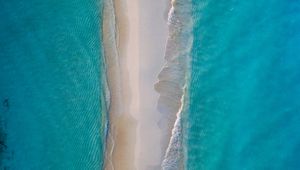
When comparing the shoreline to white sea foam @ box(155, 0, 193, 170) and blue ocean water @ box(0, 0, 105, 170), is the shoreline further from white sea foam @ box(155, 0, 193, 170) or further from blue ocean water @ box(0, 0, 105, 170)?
white sea foam @ box(155, 0, 193, 170)

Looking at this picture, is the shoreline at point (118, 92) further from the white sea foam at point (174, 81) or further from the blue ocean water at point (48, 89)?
the white sea foam at point (174, 81)

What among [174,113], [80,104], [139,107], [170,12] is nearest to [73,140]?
[80,104]

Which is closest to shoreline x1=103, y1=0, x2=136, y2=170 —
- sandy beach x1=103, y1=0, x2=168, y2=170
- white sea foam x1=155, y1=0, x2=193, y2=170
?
sandy beach x1=103, y1=0, x2=168, y2=170

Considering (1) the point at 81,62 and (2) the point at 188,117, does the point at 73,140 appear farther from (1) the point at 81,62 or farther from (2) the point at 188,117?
(2) the point at 188,117

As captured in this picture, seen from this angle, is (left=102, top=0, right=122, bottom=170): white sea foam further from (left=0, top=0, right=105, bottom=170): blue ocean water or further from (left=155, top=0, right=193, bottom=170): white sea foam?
(left=155, top=0, right=193, bottom=170): white sea foam

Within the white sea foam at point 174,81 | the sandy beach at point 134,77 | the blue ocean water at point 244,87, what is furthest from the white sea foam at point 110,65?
the blue ocean water at point 244,87

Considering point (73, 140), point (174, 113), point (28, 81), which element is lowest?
point (73, 140)
